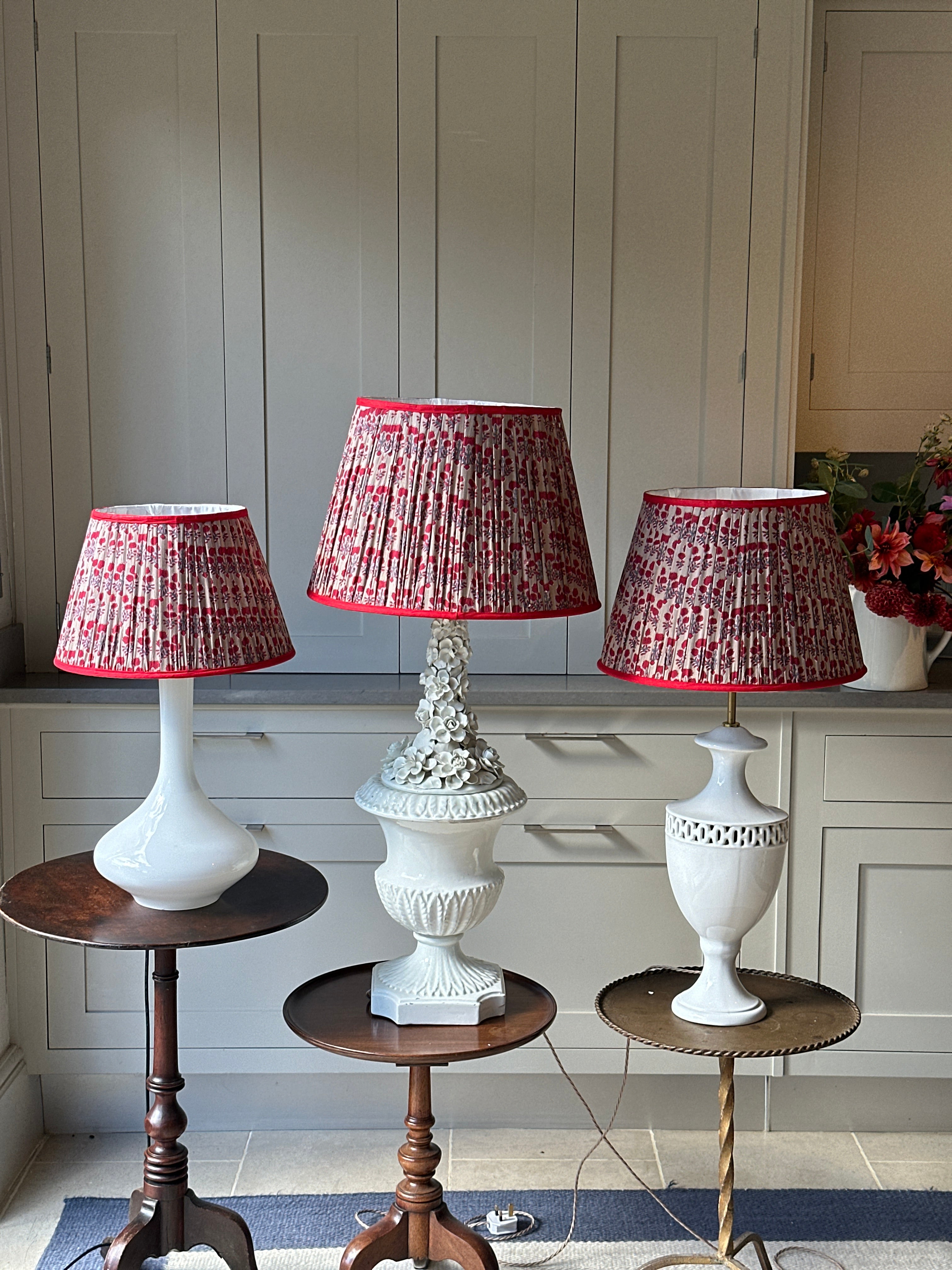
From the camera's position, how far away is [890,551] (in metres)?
2.46

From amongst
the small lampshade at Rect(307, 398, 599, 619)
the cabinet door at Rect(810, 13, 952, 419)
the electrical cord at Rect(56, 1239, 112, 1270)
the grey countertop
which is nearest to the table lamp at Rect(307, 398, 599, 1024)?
the small lampshade at Rect(307, 398, 599, 619)

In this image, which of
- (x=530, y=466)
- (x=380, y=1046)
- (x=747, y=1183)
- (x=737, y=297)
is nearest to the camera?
(x=530, y=466)

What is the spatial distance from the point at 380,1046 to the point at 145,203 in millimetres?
1829

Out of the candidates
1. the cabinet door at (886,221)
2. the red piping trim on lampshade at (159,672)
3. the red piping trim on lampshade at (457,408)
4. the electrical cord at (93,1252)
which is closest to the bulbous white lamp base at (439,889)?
the red piping trim on lampshade at (159,672)

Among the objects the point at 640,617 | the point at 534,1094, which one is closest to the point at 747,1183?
the point at 534,1094

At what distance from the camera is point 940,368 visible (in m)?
2.86

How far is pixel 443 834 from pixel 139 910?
0.51m

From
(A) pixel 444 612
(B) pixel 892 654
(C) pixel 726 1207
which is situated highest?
(A) pixel 444 612

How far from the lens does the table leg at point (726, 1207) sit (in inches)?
69.4

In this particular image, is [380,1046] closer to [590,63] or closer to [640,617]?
[640,617]

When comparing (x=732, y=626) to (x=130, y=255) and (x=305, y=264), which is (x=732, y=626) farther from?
(x=130, y=255)

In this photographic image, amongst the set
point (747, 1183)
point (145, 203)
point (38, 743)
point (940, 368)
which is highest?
point (145, 203)

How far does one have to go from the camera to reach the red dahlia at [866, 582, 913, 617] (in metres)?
2.51

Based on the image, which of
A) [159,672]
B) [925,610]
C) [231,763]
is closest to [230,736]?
[231,763]
